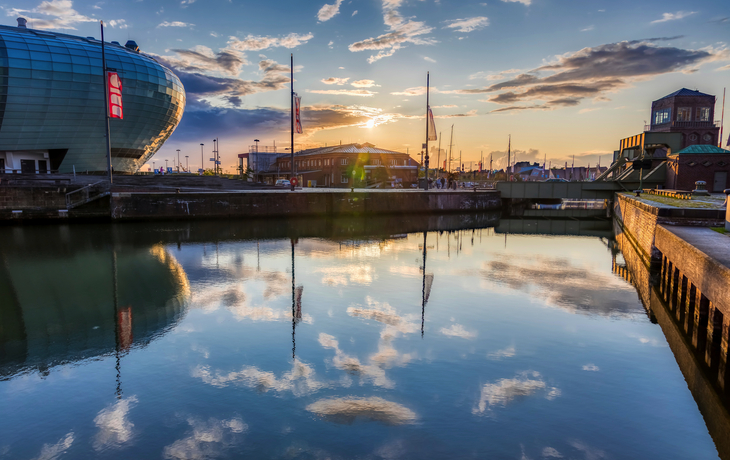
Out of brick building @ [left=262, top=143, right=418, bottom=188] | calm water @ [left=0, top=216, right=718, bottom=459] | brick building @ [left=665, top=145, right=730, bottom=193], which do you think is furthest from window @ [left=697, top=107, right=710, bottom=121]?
calm water @ [left=0, top=216, right=718, bottom=459]

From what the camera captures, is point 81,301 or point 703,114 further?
point 703,114

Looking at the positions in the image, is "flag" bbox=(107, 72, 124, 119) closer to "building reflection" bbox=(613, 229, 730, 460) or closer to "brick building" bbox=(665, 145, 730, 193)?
"building reflection" bbox=(613, 229, 730, 460)

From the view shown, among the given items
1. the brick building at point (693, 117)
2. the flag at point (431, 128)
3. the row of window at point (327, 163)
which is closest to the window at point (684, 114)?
the brick building at point (693, 117)

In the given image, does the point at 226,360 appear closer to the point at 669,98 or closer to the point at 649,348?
the point at 649,348

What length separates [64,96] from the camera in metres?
74.1

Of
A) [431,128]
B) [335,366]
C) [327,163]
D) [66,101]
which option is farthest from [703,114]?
[66,101]

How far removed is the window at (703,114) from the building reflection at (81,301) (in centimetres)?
8687

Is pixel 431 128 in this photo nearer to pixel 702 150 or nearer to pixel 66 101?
pixel 702 150

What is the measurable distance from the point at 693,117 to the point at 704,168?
3806 cm

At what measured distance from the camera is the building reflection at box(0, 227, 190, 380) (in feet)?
32.0

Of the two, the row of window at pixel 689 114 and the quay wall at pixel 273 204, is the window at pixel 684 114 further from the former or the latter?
the quay wall at pixel 273 204

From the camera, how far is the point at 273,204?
123ft

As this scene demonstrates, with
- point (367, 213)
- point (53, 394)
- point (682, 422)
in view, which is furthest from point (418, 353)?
point (367, 213)

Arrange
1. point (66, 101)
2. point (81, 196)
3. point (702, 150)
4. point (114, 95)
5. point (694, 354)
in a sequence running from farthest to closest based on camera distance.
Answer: point (66, 101)
point (702, 150)
point (114, 95)
point (81, 196)
point (694, 354)
